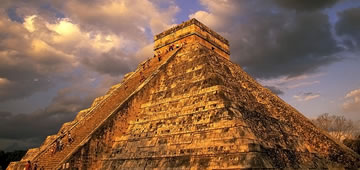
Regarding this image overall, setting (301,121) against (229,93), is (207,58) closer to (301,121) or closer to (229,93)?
(229,93)

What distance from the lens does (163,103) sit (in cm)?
1174

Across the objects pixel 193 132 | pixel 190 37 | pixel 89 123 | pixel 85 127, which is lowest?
pixel 193 132

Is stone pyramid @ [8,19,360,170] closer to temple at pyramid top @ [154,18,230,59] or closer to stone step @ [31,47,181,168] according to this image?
stone step @ [31,47,181,168]

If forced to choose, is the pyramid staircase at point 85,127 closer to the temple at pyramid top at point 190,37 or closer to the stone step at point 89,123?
the stone step at point 89,123

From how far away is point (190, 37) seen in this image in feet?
57.9


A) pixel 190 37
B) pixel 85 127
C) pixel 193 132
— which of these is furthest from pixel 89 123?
pixel 190 37

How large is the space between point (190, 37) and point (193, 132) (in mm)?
9558

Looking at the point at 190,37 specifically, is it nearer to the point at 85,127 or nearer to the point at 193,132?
the point at 85,127

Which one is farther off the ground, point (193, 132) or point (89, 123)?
point (89, 123)

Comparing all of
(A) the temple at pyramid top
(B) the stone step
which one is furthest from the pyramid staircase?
(A) the temple at pyramid top

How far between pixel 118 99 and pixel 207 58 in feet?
17.8

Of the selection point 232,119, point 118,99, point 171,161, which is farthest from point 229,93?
point 118,99

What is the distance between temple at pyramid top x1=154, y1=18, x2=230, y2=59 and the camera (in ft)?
58.2

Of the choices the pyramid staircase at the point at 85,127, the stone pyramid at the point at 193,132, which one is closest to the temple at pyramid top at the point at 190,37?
the stone pyramid at the point at 193,132
